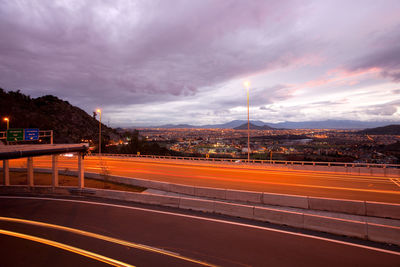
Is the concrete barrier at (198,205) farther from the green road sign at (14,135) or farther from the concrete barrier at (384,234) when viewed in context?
the green road sign at (14,135)

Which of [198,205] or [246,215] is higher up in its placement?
[198,205]

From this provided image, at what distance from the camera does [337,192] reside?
14.2m

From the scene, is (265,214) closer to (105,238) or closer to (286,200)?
(286,200)

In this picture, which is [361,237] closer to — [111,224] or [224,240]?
[224,240]

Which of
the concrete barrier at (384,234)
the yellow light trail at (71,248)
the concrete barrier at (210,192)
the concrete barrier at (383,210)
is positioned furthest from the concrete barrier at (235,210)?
the concrete barrier at (383,210)

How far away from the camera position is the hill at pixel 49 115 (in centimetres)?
8388

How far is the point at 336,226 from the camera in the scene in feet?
23.8

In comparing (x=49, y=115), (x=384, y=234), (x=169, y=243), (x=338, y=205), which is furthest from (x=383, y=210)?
(x=49, y=115)

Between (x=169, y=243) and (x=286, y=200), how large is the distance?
670 cm

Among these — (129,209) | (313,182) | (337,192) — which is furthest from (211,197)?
(313,182)

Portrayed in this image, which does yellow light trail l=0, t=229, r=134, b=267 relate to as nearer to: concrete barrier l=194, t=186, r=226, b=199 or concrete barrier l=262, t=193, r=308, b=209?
concrete barrier l=194, t=186, r=226, b=199

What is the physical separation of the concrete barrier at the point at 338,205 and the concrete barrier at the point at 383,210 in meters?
0.25

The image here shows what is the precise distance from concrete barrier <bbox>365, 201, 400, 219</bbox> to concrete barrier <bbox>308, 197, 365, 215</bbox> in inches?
10.0

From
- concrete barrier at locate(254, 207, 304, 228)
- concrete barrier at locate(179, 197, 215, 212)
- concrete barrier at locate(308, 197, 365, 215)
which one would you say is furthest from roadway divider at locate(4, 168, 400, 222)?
concrete barrier at locate(254, 207, 304, 228)
